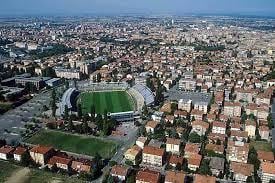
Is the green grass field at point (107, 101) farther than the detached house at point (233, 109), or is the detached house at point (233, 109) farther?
the green grass field at point (107, 101)

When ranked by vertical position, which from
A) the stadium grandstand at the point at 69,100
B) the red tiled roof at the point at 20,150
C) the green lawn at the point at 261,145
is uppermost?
the stadium grandstand at the point at 69,100

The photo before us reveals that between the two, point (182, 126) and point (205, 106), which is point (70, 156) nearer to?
point (182, 126)

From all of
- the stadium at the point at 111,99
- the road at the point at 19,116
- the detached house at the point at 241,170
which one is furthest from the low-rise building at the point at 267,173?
the road at the point at 19,116

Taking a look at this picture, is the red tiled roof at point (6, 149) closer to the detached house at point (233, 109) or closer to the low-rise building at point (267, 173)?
the low-rise building at point (267, 173)

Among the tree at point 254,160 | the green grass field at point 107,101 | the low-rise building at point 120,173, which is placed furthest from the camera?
the green grass field at point 107,101

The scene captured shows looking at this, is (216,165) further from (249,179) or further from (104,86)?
(104,86)

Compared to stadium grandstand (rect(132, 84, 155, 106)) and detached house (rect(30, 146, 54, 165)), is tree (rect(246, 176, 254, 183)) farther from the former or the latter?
stadium grandstand (rect(132, 84, 155, 106))

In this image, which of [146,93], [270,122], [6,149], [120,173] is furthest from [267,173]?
[146,93]

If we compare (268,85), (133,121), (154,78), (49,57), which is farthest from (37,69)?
(268,85)
